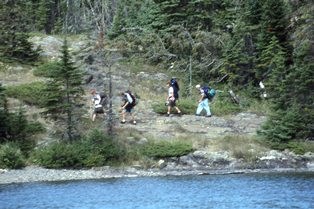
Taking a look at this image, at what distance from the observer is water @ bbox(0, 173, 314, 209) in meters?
21.7

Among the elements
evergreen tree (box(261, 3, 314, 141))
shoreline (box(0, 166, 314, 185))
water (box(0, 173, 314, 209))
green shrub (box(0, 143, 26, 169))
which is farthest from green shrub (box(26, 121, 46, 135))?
evergreen tree (box(261, 3, 314, 141))

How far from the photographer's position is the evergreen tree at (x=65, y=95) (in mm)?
31938

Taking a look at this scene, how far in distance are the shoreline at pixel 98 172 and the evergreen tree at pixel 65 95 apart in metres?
2.92

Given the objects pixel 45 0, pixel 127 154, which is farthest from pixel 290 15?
pixel 45 0

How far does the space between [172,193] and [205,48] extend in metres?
20.9

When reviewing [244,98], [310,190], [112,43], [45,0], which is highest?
[45,0]

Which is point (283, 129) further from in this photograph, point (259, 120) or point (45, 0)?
point (45, 0)

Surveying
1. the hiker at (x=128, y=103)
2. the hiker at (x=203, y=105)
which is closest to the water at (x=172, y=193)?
the hiker at (x=128, y=103)

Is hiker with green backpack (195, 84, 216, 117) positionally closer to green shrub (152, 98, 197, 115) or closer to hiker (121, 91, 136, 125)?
green shrub (152, 98, 197, 115)

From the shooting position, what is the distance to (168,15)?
46156 mm

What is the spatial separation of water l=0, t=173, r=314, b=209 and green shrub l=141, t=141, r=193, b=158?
290cm

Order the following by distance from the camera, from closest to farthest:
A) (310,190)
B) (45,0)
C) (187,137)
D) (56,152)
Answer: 1. (310,190)
2. (56,152)
3. (187,137)
4. (45,0)

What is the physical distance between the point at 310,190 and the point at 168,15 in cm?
2490

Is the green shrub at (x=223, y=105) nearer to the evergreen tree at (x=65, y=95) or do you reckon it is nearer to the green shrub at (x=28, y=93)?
the evergreen tree at (x=65, y=95)
